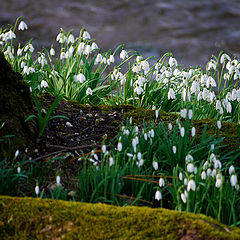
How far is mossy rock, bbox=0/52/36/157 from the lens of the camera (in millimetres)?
3176

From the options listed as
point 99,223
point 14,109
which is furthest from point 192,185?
point 14,109

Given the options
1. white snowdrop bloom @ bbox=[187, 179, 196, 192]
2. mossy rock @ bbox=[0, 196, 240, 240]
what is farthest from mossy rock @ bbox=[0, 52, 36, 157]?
white snowdrop bloom @ bbox=[187, 179, 196, 192]

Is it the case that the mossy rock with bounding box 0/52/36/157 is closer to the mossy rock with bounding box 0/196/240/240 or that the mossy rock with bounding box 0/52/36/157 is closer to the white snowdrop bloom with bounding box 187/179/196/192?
the mossy rock with bounding box 0/196/240/240

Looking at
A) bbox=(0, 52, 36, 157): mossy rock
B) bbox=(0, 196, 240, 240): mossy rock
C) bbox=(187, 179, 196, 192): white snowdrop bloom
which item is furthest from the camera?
bbox=(0, 52, 36, 157): mossy rock

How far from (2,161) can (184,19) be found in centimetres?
1568

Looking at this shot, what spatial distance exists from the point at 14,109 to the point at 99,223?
61.9 inches

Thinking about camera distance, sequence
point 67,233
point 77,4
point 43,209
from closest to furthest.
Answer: point 67,233
point 43,209
point 77,4

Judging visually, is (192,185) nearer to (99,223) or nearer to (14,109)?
(99,223)

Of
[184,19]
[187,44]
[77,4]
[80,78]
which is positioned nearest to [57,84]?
[80,78]

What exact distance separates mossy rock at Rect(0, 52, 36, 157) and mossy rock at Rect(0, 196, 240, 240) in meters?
1.03

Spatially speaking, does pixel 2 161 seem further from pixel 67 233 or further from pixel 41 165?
pixel 67 233

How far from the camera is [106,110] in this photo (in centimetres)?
426

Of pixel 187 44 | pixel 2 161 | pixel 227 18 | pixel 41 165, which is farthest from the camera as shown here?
pixel 227 18

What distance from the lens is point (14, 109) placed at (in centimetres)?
327
